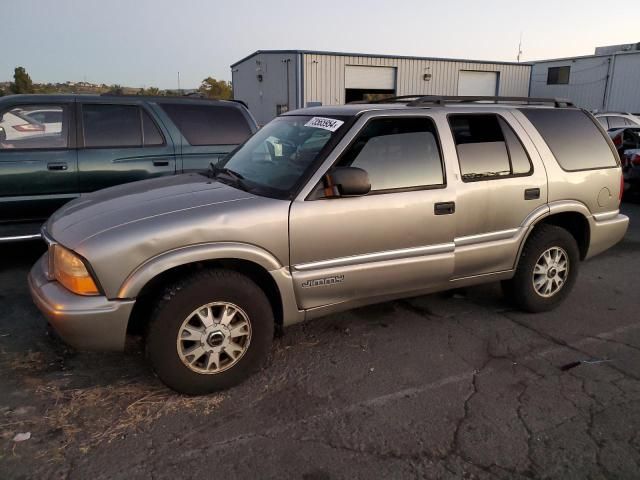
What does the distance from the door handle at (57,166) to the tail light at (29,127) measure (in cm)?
42

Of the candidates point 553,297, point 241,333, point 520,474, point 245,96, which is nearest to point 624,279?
point 553,297

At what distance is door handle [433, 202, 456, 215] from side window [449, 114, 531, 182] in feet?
0.79

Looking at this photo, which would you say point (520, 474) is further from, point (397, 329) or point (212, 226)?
point (212, 226)

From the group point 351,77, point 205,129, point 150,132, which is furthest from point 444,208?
point 351,77

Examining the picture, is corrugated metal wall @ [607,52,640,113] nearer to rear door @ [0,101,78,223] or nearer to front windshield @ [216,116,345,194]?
front windshield @ [216,116,345,194]

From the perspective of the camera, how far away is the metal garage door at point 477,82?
31.0 metres

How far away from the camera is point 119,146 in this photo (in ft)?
18.5

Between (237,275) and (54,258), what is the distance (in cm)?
109

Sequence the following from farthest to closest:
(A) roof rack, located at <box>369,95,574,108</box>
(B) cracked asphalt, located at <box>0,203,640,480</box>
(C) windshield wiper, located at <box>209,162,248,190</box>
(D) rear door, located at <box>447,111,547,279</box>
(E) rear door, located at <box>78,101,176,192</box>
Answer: (E) rear door, located at <box>78,101,176,192</box>, (A) roof rack, located at <box>369,95,574,108</box>, (D) rear door, located at <box>447,111,547,279</box>, (C) windshield wiper, located at <box>209,162,248,190</box>, (B) cracked asphalt, located at <box>0,203,640,480</box>

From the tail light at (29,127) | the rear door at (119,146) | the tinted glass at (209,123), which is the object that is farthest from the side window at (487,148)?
the tail light at (29,127)

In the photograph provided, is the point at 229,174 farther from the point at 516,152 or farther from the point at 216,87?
the point at 216,87

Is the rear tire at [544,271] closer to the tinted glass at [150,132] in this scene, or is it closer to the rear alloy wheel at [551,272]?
the rear alloy wheel at [551,272]

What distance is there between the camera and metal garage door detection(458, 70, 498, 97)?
1220 inches

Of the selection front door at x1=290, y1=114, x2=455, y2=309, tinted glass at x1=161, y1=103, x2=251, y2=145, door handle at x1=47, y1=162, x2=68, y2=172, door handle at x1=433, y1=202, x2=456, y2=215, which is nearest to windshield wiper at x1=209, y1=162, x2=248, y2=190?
front door at x1=290, y1=114, x2=455, y2=309
